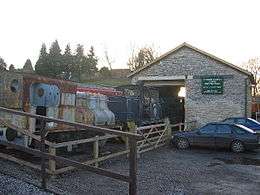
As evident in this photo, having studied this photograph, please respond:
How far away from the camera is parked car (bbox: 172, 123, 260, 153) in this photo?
→ 63.5 feet

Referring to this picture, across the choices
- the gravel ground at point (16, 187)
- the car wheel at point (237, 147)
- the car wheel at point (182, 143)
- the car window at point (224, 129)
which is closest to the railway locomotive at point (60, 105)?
the car wheel at point (182, 143)

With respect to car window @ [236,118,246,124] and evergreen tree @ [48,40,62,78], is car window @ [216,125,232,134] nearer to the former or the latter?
car window @ [236,118,246,124]

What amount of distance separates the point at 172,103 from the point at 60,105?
16686 millimetres

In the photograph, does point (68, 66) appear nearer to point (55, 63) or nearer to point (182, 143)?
point (55, 63)

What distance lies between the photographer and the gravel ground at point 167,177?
28.4ft

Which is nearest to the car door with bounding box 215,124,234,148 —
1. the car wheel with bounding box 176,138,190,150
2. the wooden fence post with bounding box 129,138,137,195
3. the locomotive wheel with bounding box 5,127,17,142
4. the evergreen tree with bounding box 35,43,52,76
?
the car wheel with bounding box 176,138,190,150

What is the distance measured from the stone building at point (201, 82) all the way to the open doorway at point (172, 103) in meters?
0.07

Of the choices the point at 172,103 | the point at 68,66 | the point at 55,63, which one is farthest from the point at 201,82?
the point at 68,66

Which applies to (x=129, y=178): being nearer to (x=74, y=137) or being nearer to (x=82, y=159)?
(x=82, y=159)

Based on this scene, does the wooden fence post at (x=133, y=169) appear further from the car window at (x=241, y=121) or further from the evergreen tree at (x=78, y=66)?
the evergreen tree at (x=78, y=66)

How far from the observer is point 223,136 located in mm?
19953

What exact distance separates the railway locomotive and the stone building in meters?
7.09

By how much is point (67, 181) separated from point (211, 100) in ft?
64.2

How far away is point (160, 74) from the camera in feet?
98.6
